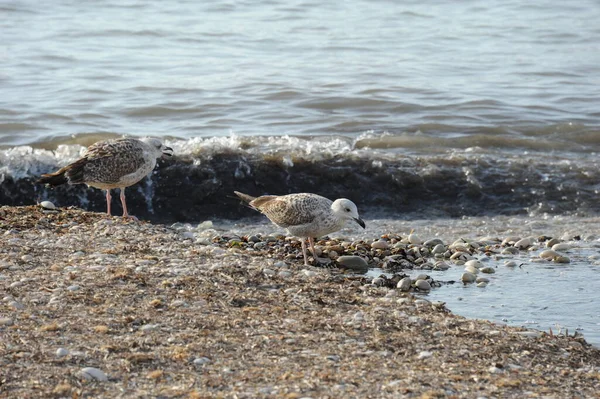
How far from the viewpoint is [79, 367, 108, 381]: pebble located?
5.09 meters

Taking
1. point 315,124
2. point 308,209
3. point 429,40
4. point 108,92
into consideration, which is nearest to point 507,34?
point 429,40

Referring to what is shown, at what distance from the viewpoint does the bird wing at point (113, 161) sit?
9.54 m

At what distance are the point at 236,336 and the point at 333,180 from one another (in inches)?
281

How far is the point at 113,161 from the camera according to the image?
953cm

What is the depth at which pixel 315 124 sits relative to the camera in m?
15.2

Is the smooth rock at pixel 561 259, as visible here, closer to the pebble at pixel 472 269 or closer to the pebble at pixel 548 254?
the pebble at pixel 548 254

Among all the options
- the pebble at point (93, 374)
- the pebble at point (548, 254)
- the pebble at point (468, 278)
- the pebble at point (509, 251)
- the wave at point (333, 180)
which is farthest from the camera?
the wave at point (333, 180)

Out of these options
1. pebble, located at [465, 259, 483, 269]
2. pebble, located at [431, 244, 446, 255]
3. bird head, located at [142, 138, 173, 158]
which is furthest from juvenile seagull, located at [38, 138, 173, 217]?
pebble, located at [465, 259, 483, 269]

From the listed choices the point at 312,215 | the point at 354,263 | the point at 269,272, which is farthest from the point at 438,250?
the point at 269,272

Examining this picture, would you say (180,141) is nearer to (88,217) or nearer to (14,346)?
(88,217)

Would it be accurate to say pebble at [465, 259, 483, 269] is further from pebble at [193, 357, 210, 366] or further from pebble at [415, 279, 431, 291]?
pebble at [193, 357, 210, 366]

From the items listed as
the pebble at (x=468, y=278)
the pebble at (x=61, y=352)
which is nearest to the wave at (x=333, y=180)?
the pebble at (x=468, y=278)

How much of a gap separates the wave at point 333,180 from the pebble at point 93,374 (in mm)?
6806

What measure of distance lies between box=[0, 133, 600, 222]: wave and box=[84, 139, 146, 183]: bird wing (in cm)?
242
